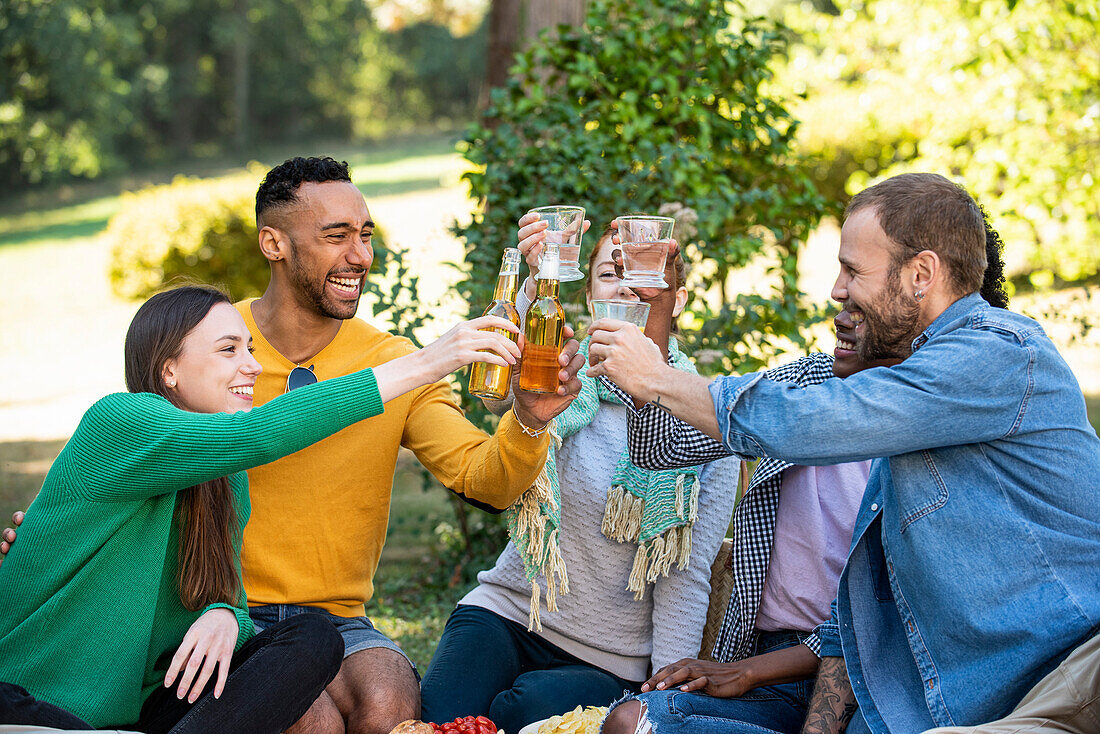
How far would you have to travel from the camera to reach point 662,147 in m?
5.04

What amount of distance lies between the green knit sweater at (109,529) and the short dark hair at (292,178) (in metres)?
1.08

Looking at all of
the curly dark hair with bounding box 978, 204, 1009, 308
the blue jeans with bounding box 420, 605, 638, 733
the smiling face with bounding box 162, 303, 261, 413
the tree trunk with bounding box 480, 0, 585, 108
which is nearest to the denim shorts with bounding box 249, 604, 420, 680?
the blue jeans with bounding box 420, 605, 638, 733

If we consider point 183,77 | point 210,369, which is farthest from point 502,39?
point 183,77

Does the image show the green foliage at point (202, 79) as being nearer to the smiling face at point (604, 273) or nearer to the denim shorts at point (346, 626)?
the smiling face at point (604, 273)

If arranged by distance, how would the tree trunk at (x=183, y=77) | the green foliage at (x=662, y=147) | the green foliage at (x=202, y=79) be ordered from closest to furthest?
the green foliage at (x=662, y=147) < the green foliage at (x=202, y=79) < the tree trunk at (x=183, y=77)

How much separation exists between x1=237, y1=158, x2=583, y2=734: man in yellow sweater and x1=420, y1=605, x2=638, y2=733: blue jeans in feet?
0.53

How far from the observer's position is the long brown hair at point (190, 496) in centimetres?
268

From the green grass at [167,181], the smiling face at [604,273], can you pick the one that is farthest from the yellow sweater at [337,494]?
the green grass at [167,181]

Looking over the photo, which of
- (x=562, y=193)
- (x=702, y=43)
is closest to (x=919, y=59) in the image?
(x=702, y=43)

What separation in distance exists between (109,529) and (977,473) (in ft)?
7.03

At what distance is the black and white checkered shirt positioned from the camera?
285cm

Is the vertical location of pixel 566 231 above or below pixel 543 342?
above

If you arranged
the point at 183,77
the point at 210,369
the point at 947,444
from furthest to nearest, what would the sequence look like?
the point at 183,77
the point at 210,369
the point at 947,444

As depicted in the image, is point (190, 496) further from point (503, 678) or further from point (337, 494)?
point (503, 678)
